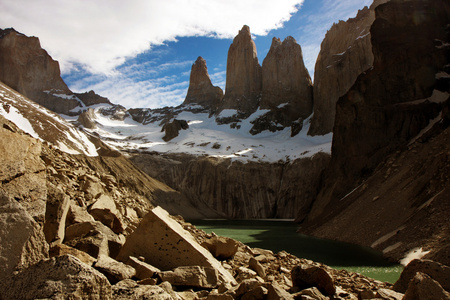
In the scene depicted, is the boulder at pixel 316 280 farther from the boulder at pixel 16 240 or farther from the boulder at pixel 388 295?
the boulder at pixel 16 240

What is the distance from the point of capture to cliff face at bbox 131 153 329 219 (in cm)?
6981

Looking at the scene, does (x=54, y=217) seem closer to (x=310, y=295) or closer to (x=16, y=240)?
(x=16, y=240)

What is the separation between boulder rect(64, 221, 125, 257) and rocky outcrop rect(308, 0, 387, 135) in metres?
79.8

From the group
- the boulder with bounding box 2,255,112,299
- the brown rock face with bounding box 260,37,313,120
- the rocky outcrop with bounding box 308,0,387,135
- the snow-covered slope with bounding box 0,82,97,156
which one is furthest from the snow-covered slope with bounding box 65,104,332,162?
the boulder with bounding box 2,255,112,299

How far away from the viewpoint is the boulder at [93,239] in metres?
5.96

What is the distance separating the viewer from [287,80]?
108 metres

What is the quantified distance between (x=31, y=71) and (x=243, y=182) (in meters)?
108

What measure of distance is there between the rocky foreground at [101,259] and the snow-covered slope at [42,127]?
180 ft

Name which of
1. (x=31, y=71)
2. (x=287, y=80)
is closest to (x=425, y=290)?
(x=287, y=80)

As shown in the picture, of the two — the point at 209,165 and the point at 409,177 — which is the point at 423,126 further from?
the point at 209,165

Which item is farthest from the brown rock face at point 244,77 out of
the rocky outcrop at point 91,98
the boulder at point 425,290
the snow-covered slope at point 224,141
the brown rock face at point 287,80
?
the boulder at point 425,290

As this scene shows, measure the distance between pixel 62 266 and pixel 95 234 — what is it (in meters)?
3.01

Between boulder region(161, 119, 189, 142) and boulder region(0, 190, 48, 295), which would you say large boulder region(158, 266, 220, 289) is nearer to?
boulder region(0, 190, 48, 295)

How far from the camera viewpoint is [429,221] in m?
18.2
